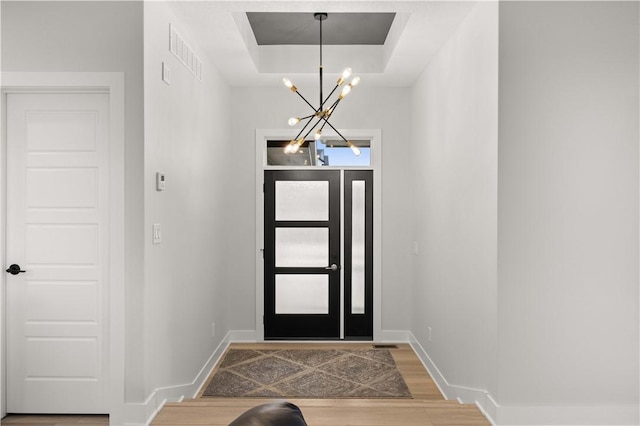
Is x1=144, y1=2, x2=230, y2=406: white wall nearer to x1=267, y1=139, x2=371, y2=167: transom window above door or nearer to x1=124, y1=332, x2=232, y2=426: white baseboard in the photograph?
x1=124, y1=332, x2=232, y2=426: white baseboard

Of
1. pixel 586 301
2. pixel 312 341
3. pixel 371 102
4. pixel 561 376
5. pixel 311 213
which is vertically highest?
pixel 371 102

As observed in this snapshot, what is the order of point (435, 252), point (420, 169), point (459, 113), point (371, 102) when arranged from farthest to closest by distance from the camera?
point (371, 102) → point (420, 169) → point (435, 252) → point (459, 113)

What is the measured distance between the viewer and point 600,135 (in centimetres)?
293

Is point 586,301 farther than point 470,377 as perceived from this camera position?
No

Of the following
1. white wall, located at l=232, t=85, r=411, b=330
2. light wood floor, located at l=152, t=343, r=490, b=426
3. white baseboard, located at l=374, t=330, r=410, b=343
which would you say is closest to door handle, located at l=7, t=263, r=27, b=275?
light wood floor, located at l=152, t=343, r=490, b=426

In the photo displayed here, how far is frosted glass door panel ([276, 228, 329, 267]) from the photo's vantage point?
5727 millimetres

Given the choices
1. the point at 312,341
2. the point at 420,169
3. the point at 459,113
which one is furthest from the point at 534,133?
the point at 312,341

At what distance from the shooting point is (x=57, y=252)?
3.23 meters

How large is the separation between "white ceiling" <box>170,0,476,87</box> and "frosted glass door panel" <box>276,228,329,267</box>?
1627 mm

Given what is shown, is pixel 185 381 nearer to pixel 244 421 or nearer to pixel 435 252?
pixel 435 252

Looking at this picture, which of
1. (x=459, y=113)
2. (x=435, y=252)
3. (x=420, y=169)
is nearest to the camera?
(x=459, y=113)

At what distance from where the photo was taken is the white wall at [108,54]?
2.95 metres

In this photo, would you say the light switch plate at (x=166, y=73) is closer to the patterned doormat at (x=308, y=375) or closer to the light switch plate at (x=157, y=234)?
the light switch plate at (x=157, y=234)

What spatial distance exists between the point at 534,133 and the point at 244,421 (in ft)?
7.92
